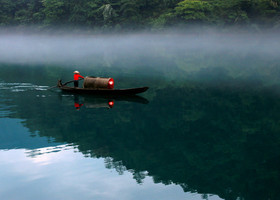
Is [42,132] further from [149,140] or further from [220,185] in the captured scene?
[220,185]

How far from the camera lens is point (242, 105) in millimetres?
26297

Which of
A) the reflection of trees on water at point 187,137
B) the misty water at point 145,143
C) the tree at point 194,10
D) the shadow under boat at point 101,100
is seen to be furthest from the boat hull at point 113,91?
the tree at point 194,10

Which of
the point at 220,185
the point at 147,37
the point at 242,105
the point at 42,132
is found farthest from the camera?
the point at 147,37

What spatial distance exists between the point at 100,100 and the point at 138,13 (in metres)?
91.8

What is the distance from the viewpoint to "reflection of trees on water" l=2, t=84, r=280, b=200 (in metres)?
13.9

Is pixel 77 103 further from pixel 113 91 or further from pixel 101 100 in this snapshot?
pixel 113 91

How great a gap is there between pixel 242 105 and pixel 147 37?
93.5 m

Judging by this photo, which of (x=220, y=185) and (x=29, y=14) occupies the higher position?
(x=29, y=14)

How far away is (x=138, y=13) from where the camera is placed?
115875mm

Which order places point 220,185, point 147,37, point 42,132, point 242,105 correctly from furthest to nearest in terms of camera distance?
point 147,37 < point 242,105 < point 42,132 < point 220,185

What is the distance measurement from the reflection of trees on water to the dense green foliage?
77644 mm

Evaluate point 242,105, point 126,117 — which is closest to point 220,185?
point 126,117

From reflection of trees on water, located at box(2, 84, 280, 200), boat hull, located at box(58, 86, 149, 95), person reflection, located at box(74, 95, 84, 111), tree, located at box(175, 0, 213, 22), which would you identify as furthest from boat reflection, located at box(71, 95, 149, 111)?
tree, located at box(175, 0, 213, 22)

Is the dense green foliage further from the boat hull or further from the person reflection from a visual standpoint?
the person reflection
